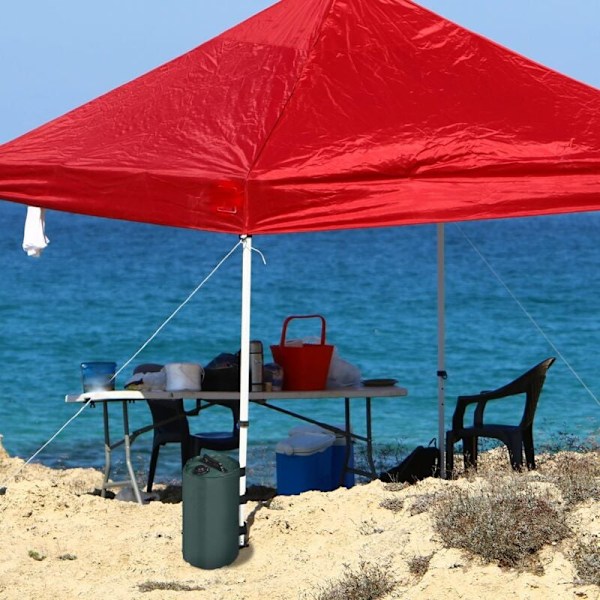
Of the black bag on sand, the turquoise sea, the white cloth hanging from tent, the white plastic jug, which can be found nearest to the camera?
the white cloth hanging from tent

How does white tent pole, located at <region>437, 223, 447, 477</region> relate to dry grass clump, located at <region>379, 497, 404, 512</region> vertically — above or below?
above

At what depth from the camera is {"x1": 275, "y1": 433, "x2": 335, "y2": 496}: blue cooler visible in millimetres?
7816

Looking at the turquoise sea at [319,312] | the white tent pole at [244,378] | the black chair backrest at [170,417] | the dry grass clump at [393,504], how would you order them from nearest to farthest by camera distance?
the white tent pole at [244,378] < the dry grass clump at [393,504] < the black chair backrest at [170,417] < the turquoise sea at [319,312]

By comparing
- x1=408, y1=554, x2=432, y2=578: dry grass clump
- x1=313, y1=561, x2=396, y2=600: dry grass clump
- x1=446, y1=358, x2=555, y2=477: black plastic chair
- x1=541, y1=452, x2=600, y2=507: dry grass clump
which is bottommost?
x1=313, y1=561, x2=396, y2=600: dry grass clump

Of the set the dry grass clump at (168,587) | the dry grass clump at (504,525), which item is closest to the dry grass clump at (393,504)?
the dry grass clump at (504,525)

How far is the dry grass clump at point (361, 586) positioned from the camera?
5582 millimetres

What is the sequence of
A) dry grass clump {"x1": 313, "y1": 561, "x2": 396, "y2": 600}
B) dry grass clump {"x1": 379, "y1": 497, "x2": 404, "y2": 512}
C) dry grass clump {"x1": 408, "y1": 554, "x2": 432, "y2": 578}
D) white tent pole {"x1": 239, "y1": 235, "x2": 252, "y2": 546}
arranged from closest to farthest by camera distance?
dry grass clump {"x1": 313, "y1": 561, "x2": 396, "y2": 600} → dry grass clump {"x1": 408, "y1": 554, "x2": 432, "y2": 578} → white tent pole {"x1": 239, "y1": 235, "x2": 252, "y2": 546} → dry grass clump {"x1": 379, "y1": 497, "x2": 404, "y2": 512}

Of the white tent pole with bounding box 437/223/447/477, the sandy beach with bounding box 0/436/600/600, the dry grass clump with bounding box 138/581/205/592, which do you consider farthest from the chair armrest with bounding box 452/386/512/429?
the dry grass clump with bounding box 138/581/205/592

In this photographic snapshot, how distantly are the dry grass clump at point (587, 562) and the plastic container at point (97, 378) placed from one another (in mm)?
3077

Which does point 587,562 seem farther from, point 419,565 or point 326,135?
point 326,135

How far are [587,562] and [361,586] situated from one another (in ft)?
2.93

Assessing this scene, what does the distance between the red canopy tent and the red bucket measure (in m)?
1.17

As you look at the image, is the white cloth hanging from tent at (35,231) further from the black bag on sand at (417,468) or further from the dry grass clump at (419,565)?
the dry grass clump at (419,565)

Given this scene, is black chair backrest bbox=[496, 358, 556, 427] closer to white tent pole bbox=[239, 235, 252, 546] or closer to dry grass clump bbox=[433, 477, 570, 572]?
dry grass clump bbox=[433, 477, 570, 572]
